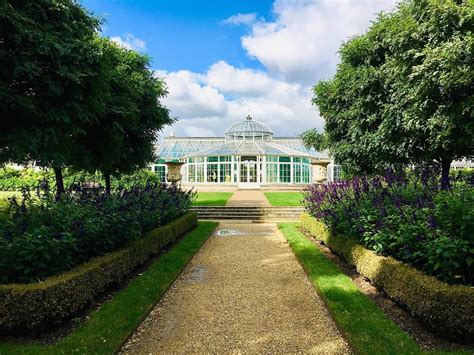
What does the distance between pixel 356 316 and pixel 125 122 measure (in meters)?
8.25

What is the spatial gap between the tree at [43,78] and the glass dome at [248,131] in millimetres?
33829

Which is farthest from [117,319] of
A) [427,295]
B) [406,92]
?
[406,92]

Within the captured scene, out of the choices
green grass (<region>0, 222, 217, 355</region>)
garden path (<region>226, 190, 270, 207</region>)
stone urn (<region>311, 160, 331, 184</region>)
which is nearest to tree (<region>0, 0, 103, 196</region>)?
Result: green grass (<region>0, 222, 217, 355</region>)

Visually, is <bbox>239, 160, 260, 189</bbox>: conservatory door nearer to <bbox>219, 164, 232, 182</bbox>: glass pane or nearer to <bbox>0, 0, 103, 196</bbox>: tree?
<bbox>219, 164, 232, 182</bbox>: glass pane

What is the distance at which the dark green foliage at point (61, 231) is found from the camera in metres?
4.20

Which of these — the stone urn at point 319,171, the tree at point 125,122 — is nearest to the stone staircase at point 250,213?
the stone urn at point 319,171

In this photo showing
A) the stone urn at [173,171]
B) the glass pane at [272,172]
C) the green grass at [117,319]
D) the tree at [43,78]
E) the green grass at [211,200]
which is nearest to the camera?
the green grass at [117,319]

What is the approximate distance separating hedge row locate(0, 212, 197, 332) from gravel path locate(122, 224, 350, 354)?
876 mm

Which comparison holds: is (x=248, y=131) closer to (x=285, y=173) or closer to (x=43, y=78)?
(x=285, y=173)

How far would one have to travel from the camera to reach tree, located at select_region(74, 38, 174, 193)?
9320 mm

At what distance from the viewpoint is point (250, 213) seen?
16188 mm

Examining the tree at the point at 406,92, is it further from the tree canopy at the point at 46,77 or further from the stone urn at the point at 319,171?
the tree canopy at the point at 46,77

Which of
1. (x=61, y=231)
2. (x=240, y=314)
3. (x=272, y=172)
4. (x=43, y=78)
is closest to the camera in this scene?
(x=240, y=314)

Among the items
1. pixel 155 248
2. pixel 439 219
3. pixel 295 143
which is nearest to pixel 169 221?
pixel 155 248
